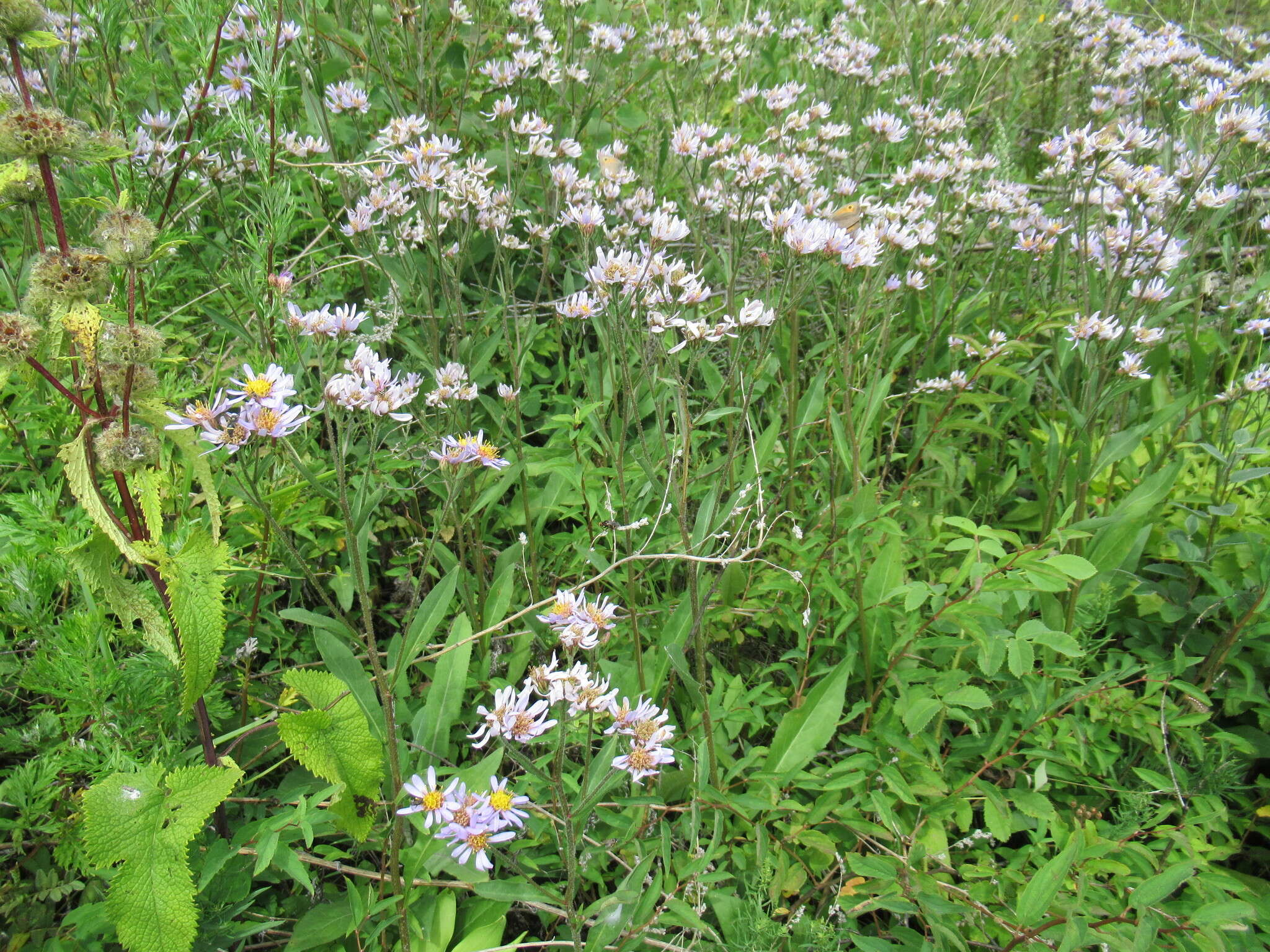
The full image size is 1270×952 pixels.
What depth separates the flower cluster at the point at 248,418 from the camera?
1.33 metres

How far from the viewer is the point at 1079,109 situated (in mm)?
4410

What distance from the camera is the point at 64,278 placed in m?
1.30

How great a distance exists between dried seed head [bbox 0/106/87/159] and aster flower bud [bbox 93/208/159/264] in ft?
0.36

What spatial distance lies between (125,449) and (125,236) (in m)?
0.33

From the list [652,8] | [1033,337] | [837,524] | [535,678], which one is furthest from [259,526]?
[652,8]

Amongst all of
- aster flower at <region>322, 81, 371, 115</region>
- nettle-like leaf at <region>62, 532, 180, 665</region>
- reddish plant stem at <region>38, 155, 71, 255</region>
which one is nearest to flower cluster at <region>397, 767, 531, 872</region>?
nettle-like leaf at <region>62, 532, 180, 665</region>

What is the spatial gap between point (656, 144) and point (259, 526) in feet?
8.48

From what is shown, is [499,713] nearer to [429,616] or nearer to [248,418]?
[429,616]

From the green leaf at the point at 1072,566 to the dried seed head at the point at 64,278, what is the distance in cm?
189

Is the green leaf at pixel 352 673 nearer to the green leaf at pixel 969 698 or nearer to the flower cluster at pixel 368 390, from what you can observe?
the flower cluster at pixel 368 390

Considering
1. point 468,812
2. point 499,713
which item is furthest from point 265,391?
point 468,812

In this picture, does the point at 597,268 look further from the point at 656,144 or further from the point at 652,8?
the point at 652,8

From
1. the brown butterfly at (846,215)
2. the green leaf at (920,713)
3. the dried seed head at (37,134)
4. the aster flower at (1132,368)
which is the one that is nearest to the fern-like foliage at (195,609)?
the dried seed head at (37,134)

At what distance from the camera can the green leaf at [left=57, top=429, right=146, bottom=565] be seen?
4.14 ft
